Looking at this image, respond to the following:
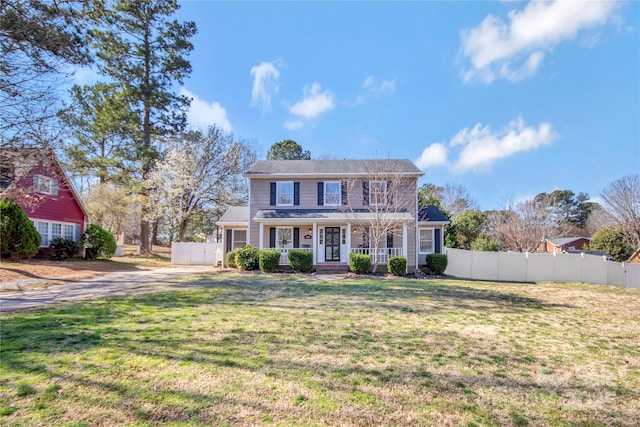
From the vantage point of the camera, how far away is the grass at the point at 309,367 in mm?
2799

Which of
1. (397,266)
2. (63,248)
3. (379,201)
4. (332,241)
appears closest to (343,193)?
(379,201)

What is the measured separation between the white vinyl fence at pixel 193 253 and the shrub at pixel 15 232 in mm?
7338

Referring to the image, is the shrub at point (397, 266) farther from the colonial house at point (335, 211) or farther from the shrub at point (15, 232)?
the shrub at point (15, 232)

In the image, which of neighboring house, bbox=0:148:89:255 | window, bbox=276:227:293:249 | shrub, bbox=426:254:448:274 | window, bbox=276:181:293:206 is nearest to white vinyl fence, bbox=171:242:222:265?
window, bbox=276:227:293:249

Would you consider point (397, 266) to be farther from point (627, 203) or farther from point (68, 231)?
point (627, 203)

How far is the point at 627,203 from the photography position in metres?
28.2

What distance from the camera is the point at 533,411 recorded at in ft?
9.77

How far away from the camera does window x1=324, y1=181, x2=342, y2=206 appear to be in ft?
59.8

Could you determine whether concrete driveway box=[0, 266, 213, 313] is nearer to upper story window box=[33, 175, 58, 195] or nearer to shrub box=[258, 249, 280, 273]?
upper story window box=[33, 175, 58, 195]

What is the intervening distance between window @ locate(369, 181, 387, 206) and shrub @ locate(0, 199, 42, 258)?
54.6ft

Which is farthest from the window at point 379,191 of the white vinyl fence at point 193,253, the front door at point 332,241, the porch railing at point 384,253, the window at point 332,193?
the white vinyl fence at point 193,253

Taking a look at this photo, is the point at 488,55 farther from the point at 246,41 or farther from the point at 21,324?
the point at 21,324

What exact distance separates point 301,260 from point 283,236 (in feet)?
10.0

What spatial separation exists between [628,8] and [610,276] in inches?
484
